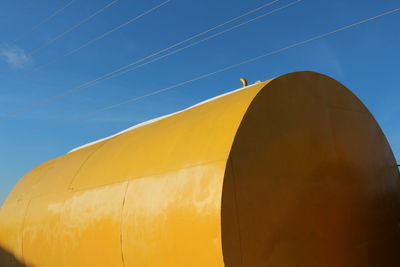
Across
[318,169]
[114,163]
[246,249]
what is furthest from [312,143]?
[114,163]

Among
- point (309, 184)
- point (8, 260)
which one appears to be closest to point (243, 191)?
point (309, 184)

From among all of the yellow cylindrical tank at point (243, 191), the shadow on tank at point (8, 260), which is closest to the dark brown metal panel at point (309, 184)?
the yellow cylindrical tank at point (243, 191)

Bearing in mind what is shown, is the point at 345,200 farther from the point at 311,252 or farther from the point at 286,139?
the point at 286,139

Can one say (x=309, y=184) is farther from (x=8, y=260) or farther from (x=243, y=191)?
(x=8, y=260)

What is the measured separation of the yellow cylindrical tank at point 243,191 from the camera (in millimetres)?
3633

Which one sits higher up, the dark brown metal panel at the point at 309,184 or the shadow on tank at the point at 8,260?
the dark brown metal panel at the point at 309,184

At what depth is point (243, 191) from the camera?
364 centimetres

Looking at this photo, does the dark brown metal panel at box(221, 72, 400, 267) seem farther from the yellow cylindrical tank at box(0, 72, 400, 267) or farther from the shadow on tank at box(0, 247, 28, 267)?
the shadow on tank at box(0, 247, 28, 267)

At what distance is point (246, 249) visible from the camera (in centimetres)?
353

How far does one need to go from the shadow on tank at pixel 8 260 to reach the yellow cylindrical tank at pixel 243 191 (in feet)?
3.88

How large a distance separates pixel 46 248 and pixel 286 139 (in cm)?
455

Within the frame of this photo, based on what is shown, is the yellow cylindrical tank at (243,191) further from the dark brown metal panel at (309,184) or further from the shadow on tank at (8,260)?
the shadow on tank at (8,260)

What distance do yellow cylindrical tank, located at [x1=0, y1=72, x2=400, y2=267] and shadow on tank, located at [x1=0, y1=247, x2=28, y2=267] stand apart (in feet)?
3.88

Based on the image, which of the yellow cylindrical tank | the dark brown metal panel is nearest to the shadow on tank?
the yellow cylindrical tank
